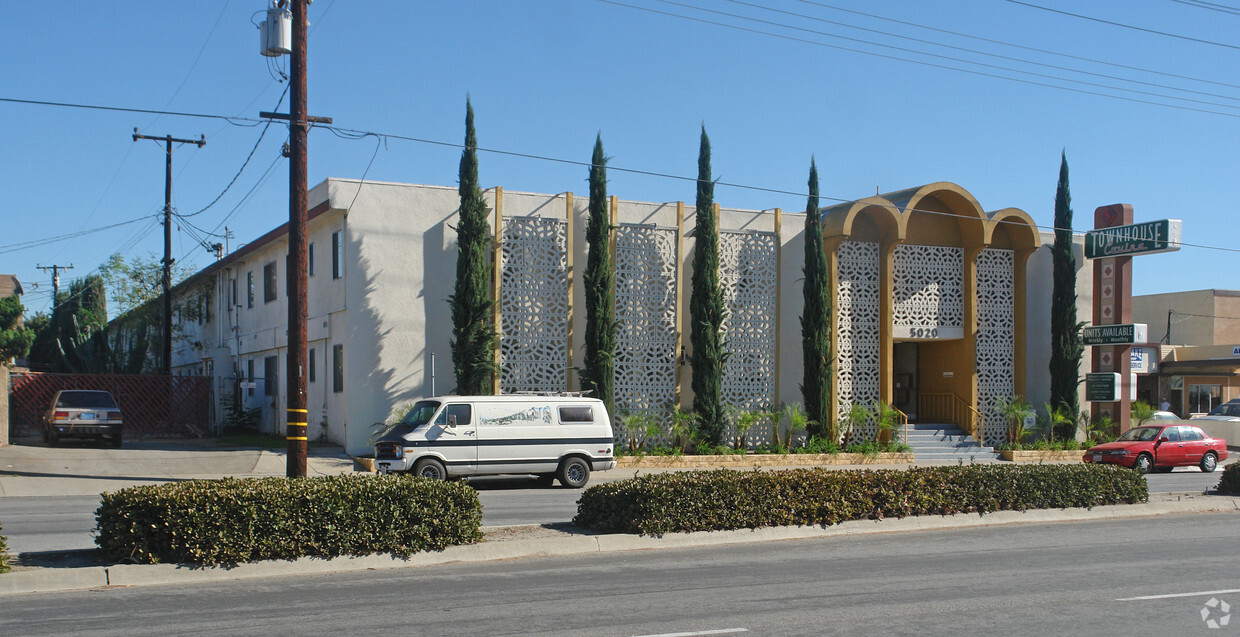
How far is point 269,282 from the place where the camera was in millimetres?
32000

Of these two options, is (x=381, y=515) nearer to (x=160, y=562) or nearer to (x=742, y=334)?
(x=160, y=562)

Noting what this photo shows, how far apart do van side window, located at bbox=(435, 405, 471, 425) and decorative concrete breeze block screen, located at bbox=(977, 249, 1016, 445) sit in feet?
62.6

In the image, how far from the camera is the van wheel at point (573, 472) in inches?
788

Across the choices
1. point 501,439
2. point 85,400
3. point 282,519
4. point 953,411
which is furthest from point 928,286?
point 282,519

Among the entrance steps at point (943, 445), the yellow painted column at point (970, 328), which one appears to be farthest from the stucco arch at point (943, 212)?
the entrance steps at point (943, 445)

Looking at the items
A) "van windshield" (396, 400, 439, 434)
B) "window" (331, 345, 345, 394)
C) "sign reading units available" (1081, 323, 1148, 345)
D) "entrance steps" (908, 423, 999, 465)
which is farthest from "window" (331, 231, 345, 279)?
"sign reading units available" (1081, 323, 1148, 345)

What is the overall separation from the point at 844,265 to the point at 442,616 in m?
23.8

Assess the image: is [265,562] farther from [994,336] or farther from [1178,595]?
[994,336]

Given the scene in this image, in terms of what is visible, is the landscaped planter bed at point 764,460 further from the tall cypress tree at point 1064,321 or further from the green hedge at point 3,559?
the green hedge at point 3,559

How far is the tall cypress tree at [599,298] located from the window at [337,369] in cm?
625

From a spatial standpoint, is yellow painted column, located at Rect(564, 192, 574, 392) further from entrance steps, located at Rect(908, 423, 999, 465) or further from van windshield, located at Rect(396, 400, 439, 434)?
entrance steps, located at Rect(908, 423, 999, 465)

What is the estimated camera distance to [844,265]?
30.2 metres

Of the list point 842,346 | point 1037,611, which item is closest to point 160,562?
point 1037,611

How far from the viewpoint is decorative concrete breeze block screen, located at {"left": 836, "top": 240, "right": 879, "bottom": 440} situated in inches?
1185
